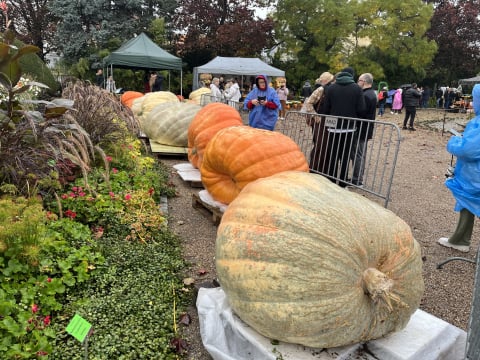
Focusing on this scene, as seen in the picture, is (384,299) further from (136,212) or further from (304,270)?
(136,212)

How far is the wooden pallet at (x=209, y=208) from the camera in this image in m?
4.24

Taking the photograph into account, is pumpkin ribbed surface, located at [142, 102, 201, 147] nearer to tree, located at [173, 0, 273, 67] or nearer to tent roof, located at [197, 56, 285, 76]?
tent roof, located at [197, 56, 285, 76]

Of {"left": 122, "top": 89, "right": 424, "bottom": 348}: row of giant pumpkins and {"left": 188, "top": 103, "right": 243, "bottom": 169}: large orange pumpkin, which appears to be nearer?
{"left": 122, "top": 89, "right": 424, "bottom": 348}: row of giant pumpkins

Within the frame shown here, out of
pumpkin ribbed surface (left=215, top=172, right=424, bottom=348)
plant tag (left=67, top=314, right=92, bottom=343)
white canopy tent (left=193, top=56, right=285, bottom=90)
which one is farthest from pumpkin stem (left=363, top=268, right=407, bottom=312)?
white canopy tent (left=193, top=56, right=285, bottom=90)

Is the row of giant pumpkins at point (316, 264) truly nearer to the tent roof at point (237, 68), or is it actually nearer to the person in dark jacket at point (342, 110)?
the person in dark jacket at point (342, 110)

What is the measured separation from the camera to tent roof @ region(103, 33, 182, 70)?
42.4 feet

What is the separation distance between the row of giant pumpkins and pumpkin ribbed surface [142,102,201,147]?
5.29 m

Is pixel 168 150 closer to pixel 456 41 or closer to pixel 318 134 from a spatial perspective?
pixel 318 134

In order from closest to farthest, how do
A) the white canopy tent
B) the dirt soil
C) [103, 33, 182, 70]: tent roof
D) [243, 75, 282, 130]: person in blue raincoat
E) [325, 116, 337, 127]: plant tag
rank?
the dirt soil < [325, 116, 337, 127]: plant tag < [243, 75, 282, 130]: person in blue raincoat < [103, 33, 182, 70]: tent roof < the white canopy tent

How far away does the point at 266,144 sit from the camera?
159 inches

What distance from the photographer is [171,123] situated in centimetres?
750

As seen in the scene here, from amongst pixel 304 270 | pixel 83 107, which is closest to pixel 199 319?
pixel 304 270

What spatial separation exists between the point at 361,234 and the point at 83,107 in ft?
13.3

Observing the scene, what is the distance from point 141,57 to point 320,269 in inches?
499
